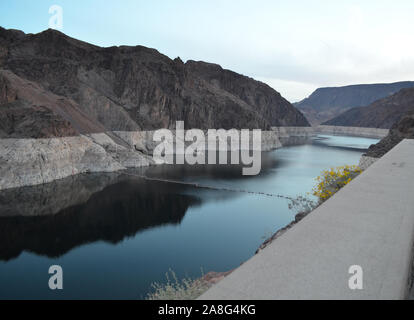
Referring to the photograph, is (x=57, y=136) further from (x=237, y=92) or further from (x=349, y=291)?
(x=237, y=92)

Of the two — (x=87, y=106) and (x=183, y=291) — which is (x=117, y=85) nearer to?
(x=87, y=106)

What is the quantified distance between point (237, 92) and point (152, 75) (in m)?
58.8

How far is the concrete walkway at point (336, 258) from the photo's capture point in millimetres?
2309

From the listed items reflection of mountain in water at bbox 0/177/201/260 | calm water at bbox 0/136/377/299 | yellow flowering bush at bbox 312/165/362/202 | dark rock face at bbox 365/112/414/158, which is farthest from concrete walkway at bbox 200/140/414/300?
reflection of mountain in water at bbox 0/177/201/260

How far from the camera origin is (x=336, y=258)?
2.74 metres

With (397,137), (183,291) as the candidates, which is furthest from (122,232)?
(397,137)

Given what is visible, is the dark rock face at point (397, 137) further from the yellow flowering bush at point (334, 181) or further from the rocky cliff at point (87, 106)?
the rocky cliff at point (87, 106)

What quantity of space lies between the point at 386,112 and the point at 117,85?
13732 cm

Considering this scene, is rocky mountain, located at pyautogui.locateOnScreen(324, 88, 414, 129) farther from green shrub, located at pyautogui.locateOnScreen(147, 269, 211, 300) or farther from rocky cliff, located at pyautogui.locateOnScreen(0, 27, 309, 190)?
green shrub, located at pyautogui.locateOnScreen(147, 269, 211, 300)

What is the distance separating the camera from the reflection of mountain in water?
1630cm

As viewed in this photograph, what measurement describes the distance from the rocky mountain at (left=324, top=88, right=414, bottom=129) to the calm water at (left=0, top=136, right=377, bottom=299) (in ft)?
445

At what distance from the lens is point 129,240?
17.1 metres

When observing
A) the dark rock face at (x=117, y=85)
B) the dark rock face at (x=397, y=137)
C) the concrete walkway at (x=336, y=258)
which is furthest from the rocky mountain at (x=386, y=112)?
the concrete walkway at (x=336, y=258)
